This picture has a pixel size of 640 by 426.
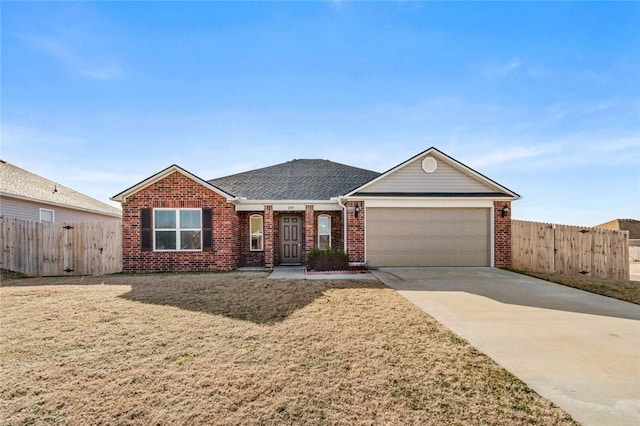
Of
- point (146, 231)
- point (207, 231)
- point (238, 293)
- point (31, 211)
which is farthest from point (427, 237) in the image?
point (31, 211)

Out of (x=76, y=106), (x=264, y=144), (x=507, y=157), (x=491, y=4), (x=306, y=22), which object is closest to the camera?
(x=491, y=4)

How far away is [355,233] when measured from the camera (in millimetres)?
12453

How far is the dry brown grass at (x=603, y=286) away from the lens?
779cm

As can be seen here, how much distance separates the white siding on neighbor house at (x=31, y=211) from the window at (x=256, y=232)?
1018 centimetres

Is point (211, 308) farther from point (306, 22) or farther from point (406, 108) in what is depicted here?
point (406, 108)

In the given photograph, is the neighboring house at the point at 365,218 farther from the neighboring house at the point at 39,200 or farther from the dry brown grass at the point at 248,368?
the neighboring house at the point at 39,200

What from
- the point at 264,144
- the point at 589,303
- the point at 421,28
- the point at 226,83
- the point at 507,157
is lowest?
the point at 589,303

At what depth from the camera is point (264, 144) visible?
1680cm

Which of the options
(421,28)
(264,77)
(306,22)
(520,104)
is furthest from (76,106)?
(520,104)

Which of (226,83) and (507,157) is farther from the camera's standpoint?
(507,157)

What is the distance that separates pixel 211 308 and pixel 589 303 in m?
8.28

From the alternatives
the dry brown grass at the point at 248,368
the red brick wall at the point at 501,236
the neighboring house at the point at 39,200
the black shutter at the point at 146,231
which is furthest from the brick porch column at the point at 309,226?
the neighboring house at the point at 39,200

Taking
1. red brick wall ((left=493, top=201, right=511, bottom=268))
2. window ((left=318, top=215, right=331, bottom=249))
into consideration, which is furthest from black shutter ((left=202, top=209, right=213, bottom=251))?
red brick wall ((left=493, top=201, right=511, bottom=268))

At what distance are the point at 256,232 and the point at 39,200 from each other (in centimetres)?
1030
